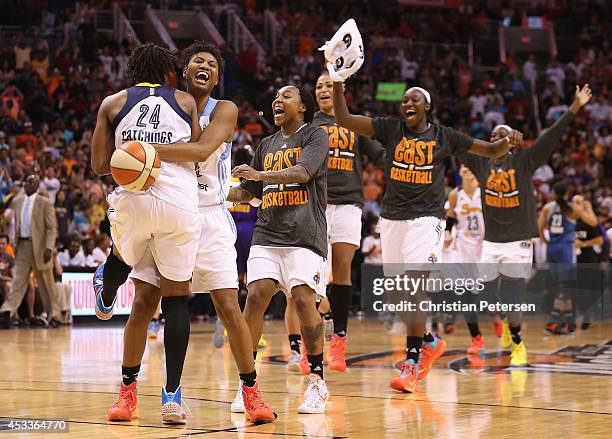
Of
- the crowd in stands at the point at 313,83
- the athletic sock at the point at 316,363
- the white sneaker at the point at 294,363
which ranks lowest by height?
the white sneaker at the point at 294,363

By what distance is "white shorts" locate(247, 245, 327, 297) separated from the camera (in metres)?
7.04

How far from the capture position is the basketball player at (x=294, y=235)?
7031mm

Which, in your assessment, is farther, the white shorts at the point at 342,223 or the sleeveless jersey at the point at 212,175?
the white shorts at the point at 342,223

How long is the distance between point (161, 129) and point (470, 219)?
8.47 metres

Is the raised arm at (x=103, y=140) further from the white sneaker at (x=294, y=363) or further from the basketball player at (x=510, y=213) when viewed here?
the basketball player at (x=510, y=213)

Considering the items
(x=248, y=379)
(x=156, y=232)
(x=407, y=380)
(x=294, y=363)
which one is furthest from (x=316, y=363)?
(x=294, y=363)

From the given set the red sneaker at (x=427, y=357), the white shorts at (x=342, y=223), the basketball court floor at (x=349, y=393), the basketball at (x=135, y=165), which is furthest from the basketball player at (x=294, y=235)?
the white shorts at (x=342, y=223)

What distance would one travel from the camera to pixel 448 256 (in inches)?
578

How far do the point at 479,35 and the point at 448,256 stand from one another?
16.9 m

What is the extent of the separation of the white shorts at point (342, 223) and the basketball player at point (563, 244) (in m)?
6.67

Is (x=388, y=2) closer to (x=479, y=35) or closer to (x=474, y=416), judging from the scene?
(x=479, y=35)

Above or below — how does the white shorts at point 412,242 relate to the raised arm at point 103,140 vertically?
below

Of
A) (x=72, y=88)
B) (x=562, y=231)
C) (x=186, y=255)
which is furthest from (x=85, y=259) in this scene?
(x=186, y=255)

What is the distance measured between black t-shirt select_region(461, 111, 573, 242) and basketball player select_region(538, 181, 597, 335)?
4.62 meters
